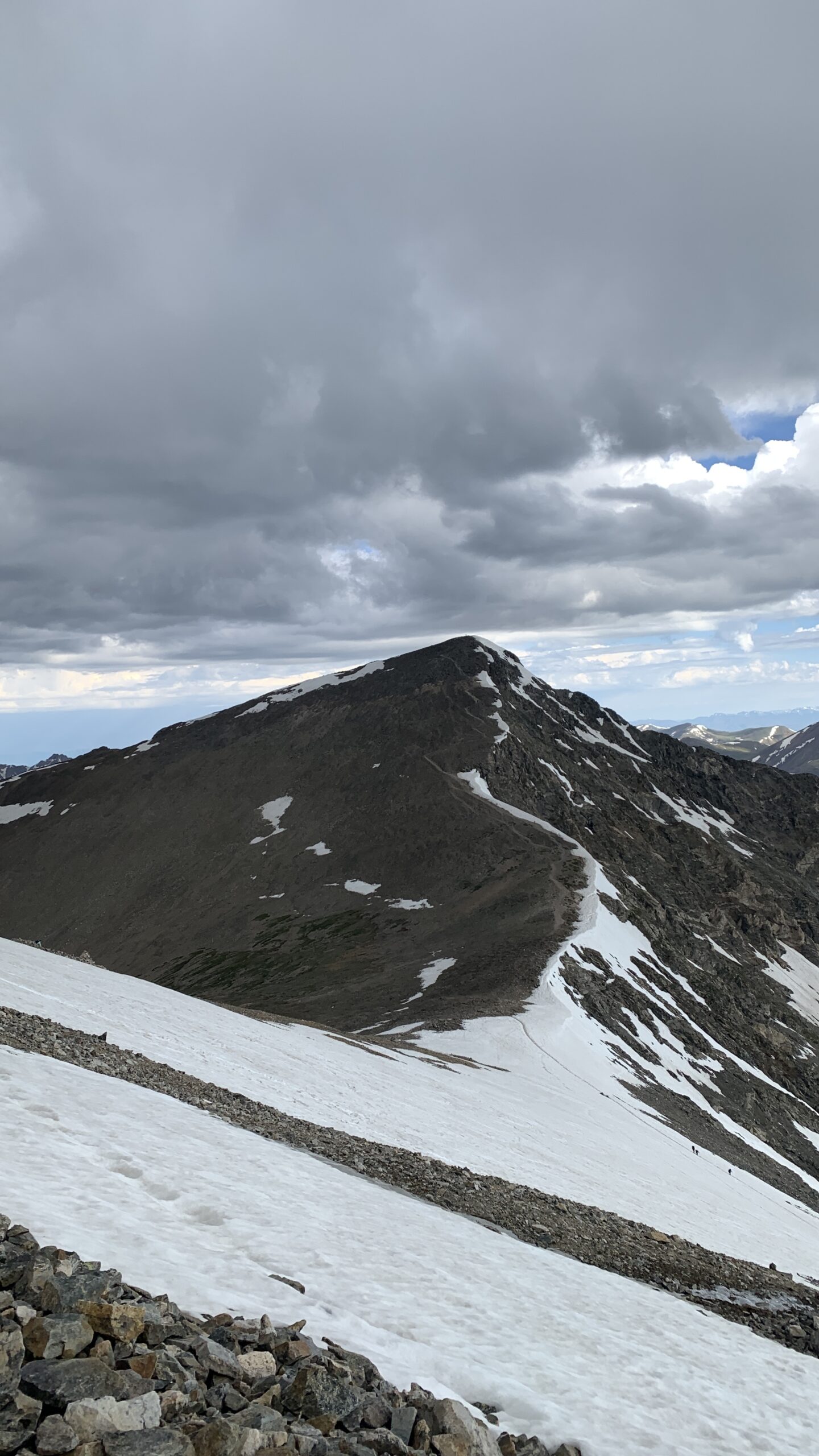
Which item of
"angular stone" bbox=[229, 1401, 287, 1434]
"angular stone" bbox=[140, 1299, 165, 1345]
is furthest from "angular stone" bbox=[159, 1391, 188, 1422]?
"angular stone" bbox=[140, 1299, 165, 1345]

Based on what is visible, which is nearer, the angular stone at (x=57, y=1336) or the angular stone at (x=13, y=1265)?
the angular stone at (x=57, y=1336)

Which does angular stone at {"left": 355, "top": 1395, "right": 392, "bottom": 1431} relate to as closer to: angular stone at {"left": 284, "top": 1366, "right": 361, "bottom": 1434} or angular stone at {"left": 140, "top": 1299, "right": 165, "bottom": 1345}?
angular stone at {"left": 284, "top": 1366, "right": 361, "bottom": 1434}

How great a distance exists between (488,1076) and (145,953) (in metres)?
80.4

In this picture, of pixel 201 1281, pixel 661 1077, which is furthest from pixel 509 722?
pixel 201 1281

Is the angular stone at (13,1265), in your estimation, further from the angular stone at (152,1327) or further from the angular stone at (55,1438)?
the angular stone at (55,1438)

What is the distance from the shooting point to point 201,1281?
9.62m

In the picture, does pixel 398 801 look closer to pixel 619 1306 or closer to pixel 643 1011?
pixel 643 1011

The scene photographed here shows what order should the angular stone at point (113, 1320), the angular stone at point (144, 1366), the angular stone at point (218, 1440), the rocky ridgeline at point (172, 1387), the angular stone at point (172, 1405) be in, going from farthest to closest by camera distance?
1. the angular stone at point (113, 1320)
2. the angular stone at point (144, 1366)
3. the angular stone at point (172, 1405)
4. the angular stone at point (218, 1440)
5. the rocky ridgeline at point (172, 1387)

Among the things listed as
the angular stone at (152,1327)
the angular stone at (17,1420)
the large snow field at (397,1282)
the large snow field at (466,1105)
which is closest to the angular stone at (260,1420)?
the angular stone at (152,1327)

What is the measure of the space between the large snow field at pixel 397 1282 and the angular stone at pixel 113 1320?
6.77 feet

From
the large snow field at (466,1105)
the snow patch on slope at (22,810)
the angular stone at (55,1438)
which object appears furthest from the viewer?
the snow patch on slope at (22,810)

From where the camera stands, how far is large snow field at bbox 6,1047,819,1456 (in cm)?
961

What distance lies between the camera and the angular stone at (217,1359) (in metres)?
7.14

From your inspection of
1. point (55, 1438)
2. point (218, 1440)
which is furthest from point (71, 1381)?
point (218, 1440)
